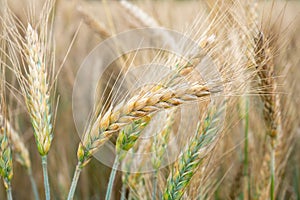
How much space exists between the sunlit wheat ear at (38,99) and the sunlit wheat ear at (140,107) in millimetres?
76

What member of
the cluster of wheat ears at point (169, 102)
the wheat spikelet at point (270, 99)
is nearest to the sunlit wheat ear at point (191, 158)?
the cluster of wheat ears at point (169, 102)

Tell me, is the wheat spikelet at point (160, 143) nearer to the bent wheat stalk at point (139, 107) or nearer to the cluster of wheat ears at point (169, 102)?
the cluster of wheat ears at point (169, 102)

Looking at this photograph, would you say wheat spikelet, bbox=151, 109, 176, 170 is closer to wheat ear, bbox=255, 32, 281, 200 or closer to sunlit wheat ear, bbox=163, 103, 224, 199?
sunlit wheat ear, bbox=163, 103, 224, 199

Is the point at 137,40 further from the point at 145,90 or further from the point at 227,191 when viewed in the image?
the point at 145,90

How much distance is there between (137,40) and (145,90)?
1300mm

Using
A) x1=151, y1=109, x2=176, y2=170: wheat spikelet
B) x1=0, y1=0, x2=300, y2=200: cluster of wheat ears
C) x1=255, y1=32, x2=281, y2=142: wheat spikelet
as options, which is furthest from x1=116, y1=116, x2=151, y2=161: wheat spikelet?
x1=255, y1=32, x2=281, y2=142: wheat spikelet

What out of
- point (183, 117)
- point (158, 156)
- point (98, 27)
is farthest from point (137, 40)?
point (158, 156)

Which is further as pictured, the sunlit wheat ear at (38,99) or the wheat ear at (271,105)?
the wheat ear at (271,105)

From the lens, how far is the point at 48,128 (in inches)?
33.5

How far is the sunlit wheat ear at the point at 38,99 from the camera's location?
0.84m

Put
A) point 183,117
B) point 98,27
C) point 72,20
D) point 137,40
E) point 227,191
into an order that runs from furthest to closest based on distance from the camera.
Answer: point 72,20 → point 137,40 → point 98,27 → point 227,191 → point 183,117

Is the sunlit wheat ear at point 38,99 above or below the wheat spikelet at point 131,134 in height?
above

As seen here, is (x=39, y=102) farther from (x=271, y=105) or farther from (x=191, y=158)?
(x=271, y=105)

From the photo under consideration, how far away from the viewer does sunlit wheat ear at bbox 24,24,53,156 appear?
0.84 m
